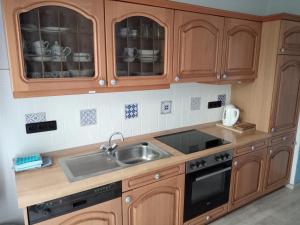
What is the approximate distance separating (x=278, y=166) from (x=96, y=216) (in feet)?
6.87

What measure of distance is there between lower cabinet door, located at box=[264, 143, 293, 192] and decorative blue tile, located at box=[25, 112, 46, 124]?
7.14ft

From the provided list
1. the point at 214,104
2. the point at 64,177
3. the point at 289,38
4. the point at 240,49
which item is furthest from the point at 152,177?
the point at 289,38

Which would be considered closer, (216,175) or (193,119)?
(216,175)

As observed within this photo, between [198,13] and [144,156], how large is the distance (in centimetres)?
125

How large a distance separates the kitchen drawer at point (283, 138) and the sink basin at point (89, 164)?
5.52 feet

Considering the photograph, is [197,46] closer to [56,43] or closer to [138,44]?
[138,44]

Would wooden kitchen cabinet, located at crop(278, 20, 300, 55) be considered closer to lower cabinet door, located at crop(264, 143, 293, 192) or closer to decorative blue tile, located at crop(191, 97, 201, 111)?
decorative blue tile, located at crop(191, 97, 201, 111)

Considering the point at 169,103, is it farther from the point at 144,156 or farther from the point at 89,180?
the point at 89,180

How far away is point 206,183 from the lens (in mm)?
1960

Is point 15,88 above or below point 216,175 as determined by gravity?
above

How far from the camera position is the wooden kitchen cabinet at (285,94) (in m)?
2.23

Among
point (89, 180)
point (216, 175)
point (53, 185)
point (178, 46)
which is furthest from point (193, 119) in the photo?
point (53, 185)

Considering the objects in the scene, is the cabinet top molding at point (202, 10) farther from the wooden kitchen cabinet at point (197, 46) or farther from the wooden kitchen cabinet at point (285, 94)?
the wooden kitchen cabinet at point (285, 94)

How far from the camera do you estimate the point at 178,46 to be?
175cm
